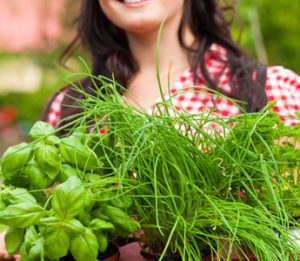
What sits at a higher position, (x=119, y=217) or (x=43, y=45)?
(x=43, y=45)

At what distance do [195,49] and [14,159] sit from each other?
43.5 inches

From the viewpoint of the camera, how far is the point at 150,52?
1.54 metres

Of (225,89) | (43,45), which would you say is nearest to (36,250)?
(225,89)

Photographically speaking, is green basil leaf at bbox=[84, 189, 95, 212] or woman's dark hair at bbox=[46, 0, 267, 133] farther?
woman's dark hair at bbox=[46, 0, 267, 133]

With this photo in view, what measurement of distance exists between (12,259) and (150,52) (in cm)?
103

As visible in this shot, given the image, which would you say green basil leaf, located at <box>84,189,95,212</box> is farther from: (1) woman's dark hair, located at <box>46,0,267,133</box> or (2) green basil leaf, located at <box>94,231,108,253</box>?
(1) woman's dark hair, located at <box>46,0,267,133</box>

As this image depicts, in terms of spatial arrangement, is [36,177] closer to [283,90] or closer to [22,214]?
[22,214]

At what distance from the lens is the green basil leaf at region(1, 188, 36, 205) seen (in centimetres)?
49

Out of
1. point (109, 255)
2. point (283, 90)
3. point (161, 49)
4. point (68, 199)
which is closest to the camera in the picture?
point (68, 199)

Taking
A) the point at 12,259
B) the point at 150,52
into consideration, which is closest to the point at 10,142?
the point at 150,52

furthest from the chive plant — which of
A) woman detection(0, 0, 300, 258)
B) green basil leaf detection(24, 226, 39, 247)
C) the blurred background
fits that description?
the blurred background

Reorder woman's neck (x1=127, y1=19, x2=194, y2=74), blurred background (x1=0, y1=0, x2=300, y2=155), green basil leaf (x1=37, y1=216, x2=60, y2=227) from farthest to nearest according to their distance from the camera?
blurred background (x1=0, y1=0, x2=300, y2=155)
woman's neck (x1=127, y1=19, x2=194, y2=74)
green basil leaf (x1=37, y1=216, x2=60, y2=227)

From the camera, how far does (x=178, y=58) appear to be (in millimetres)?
1572

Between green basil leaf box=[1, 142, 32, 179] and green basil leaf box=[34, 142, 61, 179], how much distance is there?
0.05 feet
